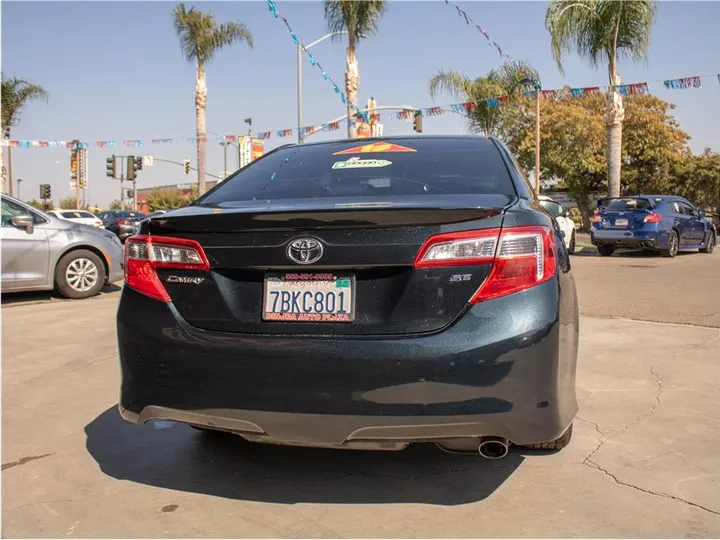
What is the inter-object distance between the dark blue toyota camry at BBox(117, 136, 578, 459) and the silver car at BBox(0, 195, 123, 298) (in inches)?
263

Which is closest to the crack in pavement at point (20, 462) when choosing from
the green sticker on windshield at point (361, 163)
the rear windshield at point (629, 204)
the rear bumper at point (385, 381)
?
the rear bumper at point (385, 381)

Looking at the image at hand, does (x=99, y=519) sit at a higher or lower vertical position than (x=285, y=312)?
lower

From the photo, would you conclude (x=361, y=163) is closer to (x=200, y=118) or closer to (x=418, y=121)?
(x=418, y=121)

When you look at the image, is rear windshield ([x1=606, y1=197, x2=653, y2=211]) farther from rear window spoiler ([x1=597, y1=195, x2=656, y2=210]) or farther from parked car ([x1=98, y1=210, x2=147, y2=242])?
parked car ([x1=98, y1=210, x2=147, y2=242])

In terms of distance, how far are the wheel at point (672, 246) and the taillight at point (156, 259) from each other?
49.3 feet

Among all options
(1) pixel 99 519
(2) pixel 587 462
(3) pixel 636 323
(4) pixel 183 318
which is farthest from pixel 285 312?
(3) pixel 636 323

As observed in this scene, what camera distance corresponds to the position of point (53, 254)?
355 inches

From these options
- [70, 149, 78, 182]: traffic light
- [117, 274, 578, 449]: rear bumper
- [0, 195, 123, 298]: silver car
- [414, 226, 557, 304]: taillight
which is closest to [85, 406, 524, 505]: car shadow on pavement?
[117, 274, 578, 449]: rear bumper

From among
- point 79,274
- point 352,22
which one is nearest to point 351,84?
point 352,22

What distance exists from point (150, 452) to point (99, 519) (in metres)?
0.72

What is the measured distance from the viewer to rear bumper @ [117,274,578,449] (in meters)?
2.40

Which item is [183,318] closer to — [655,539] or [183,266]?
[183,266]

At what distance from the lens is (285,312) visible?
2.57 m

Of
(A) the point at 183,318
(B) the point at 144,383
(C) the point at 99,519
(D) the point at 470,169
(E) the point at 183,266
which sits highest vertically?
(D) the point at 470,169
